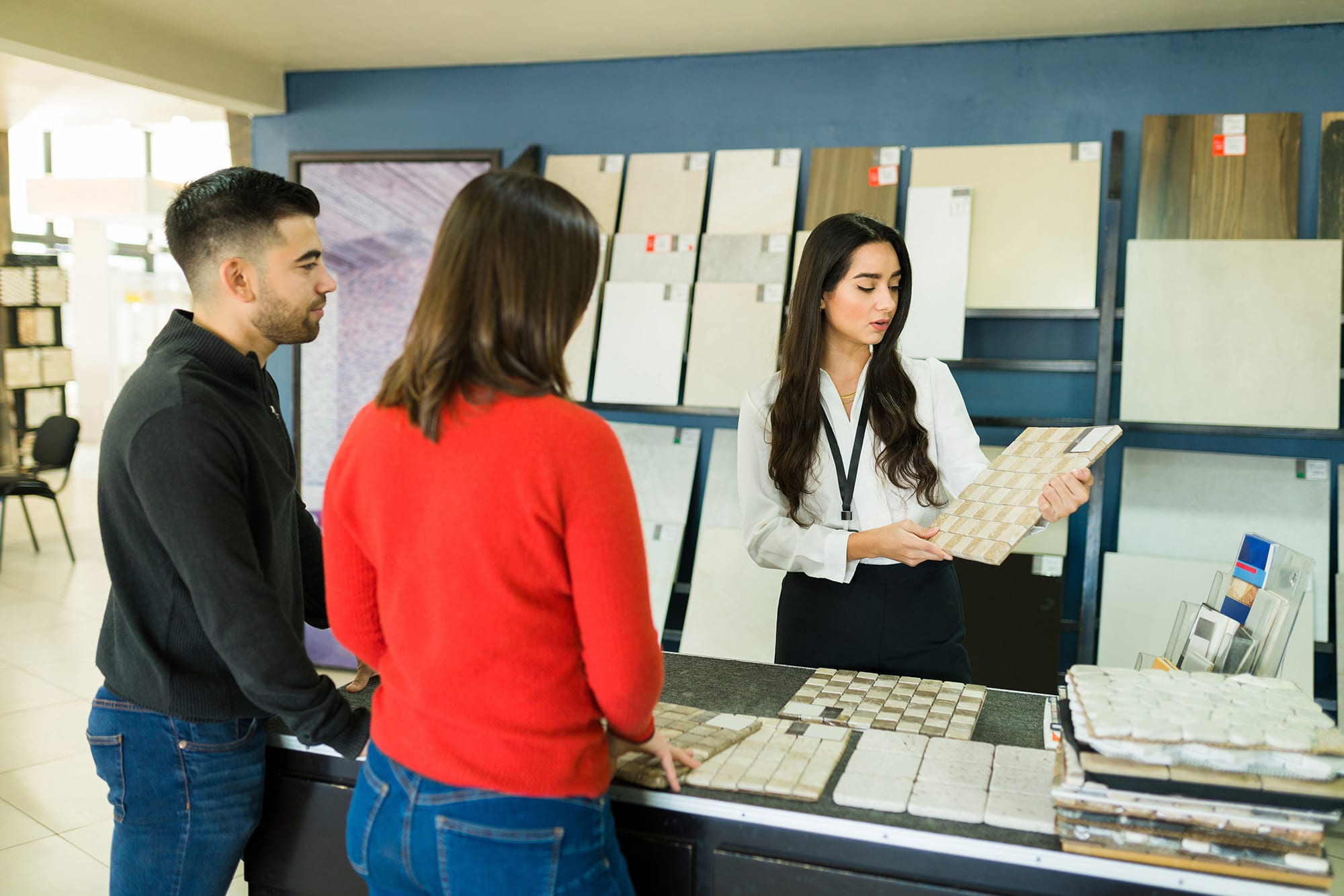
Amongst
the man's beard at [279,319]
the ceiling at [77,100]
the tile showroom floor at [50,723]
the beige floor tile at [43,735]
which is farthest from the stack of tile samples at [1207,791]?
the ceiling at [77,100]

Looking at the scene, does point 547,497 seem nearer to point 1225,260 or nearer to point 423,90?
point 1225,260

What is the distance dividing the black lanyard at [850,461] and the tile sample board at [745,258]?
201cm

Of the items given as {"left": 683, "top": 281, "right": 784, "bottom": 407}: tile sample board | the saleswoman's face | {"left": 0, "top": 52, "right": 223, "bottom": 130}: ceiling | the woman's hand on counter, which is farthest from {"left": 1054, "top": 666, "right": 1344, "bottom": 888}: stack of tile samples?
{"left": 0, "top": 52, "right": 223, "bottom": 130}: ceiling

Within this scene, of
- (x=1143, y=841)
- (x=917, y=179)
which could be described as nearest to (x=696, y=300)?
(x=917, y=179)

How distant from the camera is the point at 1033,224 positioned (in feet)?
12.5

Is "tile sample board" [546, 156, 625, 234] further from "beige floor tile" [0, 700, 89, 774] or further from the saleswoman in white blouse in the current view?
"beige floor tile" [0, 700, 89, 774]

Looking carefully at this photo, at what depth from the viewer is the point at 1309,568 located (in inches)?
58.9

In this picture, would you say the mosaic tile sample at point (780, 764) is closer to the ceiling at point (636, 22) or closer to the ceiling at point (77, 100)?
the ceiling at point (636, 22)

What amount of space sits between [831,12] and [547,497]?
321 cm

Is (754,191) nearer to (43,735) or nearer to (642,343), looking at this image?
(642,343)

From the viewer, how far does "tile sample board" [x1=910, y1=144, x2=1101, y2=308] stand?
375 centimetres

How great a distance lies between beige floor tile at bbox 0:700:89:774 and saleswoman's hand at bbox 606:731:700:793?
120 inches

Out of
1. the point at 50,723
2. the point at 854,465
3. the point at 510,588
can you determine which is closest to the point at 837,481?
the point at 854,465

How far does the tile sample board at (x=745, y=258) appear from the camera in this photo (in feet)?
13.5
